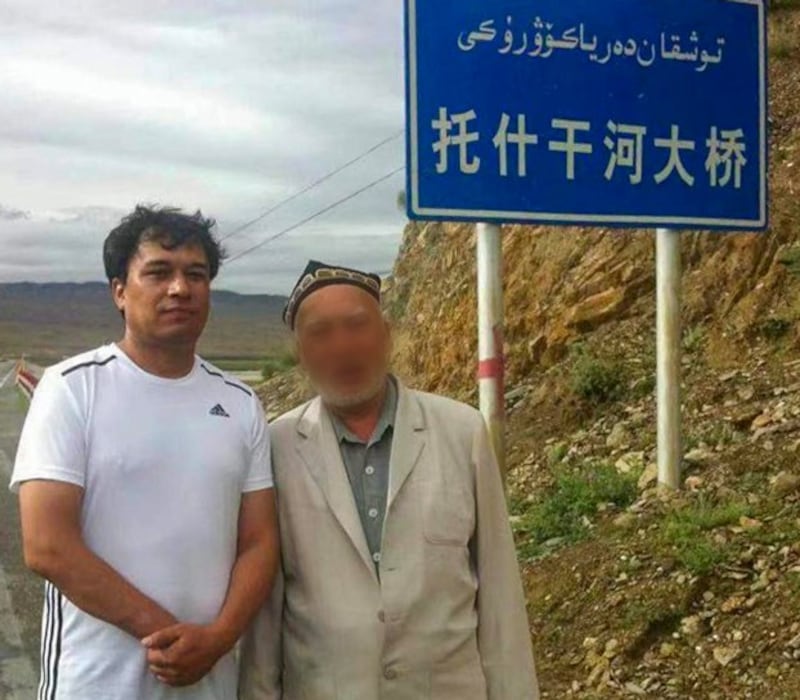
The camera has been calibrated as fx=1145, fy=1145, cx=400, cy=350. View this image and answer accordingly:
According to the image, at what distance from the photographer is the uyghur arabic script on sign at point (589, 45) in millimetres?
4835

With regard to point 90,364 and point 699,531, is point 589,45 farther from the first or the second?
point 90,364

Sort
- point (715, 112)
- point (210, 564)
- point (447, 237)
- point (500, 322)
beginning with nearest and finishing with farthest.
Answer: point (210, 564) → point (500, 322) → point (715, 112) → point (447, 237)

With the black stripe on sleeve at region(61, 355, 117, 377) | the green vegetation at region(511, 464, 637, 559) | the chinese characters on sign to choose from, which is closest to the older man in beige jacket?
the black stripe on sleeve at region(61, 355, 117, 377)

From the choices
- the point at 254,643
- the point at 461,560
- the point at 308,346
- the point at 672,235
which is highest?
the point at 672,235

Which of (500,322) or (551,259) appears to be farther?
(551,259)

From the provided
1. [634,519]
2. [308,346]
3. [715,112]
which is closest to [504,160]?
[715,112]

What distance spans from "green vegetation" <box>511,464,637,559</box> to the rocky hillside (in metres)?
0.01

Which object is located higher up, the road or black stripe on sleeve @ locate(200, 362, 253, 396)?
black stripe on sleeve @ locate(200, 362, 253, 396)

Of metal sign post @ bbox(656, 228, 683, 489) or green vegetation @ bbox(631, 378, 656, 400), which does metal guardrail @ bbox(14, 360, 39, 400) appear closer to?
green vegetation @ bbox(631, 378, 656, 400)

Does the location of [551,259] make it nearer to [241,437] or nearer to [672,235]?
[672,235]

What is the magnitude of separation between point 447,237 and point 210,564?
33.0 feet

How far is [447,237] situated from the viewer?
1227cm

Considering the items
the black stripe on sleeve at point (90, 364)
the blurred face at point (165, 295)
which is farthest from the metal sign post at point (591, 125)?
the black stripe on sleeve at point (90, 364)

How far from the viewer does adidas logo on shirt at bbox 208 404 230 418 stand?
96.5 inches
